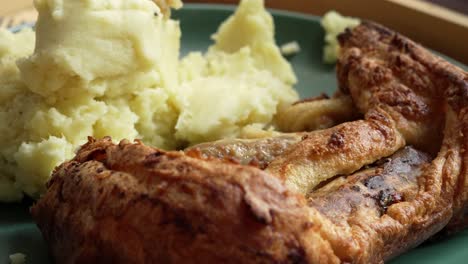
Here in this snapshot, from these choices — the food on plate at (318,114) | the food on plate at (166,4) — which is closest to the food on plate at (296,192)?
the food on plate at (318,114)

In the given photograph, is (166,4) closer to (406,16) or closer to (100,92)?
(100,92)

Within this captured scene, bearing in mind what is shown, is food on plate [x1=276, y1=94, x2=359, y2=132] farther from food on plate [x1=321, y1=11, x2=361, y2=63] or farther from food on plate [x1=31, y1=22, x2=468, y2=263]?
food on plate [x1=321, y1=11, x2=361, y2=63]

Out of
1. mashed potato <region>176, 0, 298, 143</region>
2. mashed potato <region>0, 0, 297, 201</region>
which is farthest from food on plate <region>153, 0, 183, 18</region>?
mashed potato <region>176, 0, 298, 143</region>

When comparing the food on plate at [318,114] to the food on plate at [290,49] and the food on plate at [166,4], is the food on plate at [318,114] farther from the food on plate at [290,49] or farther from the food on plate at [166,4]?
the food on plate at [290,49]

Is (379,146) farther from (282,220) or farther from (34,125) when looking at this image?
(34,125)

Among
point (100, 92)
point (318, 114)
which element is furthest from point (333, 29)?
point (100, 92)
